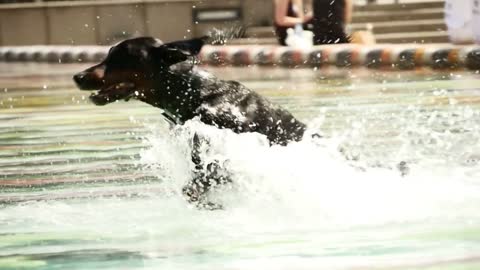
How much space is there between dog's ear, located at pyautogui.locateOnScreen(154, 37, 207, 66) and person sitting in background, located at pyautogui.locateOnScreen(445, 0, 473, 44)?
315 inches

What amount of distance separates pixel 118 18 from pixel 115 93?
12.8 meters

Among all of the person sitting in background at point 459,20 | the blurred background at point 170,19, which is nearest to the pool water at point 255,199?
the person sitting in background at point 459,20

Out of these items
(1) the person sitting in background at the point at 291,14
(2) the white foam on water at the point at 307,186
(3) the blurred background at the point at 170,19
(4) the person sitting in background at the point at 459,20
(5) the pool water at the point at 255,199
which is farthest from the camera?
(3) the blurred background at the point at 170,19

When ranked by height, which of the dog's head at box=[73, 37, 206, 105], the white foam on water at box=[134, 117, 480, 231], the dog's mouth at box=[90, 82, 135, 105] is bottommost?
the white foam on water at box=[134, 117, 480, 231]

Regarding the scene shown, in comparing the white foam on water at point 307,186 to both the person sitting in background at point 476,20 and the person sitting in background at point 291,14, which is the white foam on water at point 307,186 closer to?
the person sitting in background at point 476,20

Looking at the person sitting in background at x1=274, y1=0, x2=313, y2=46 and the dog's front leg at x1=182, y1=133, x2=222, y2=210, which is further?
the person sitting in background at x1=274, y1=0, x2=313, y2=46

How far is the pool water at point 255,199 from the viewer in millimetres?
4020

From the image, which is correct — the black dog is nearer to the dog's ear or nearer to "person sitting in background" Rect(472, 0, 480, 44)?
the dog's ear

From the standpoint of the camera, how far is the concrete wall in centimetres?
1725

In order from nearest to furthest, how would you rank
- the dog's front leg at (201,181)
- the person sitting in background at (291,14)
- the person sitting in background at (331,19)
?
the dog's front leg at (201,181), the person sitting in background at (331,19), the person sitting in background at (291,14)

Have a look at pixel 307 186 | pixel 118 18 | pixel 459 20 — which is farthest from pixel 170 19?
pixel 307 186

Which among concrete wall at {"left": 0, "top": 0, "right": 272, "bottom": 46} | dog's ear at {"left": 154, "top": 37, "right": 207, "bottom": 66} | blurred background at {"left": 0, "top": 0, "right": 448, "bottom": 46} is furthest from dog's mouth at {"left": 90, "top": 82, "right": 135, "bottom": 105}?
concrete wall at {"left": 0, "top": 0, "right": 272, "bottom": 46}

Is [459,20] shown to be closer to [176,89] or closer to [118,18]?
[118,18]

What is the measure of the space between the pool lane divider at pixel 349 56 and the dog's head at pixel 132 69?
7.46 metres
